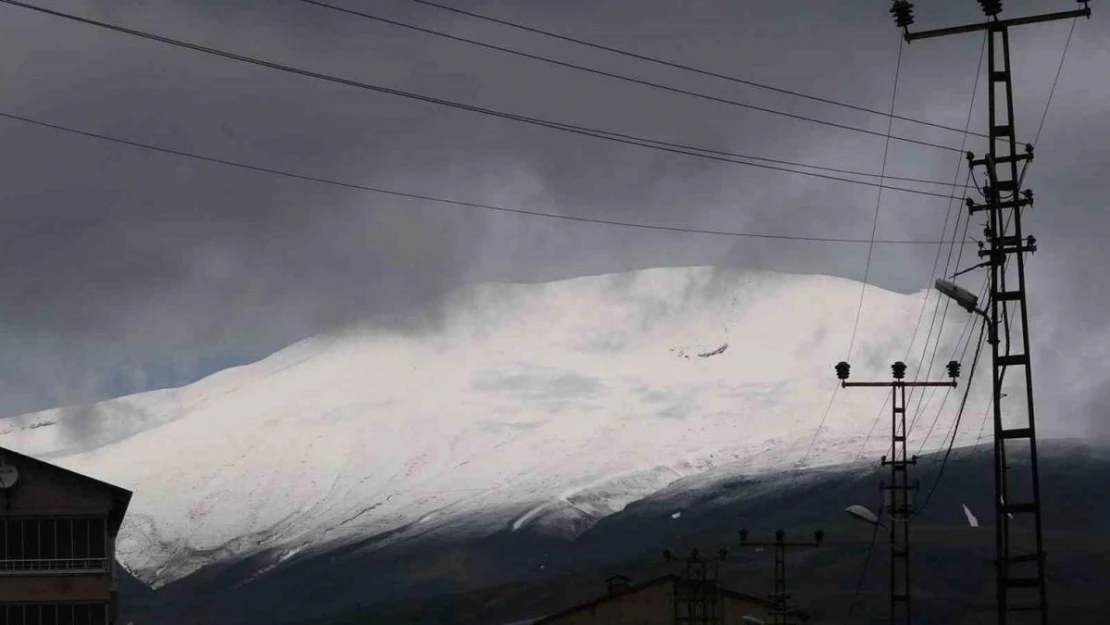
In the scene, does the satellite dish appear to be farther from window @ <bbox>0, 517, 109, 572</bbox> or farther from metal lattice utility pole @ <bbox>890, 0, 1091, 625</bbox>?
metal lattice utility pole @ <bbox>890, 0, 1091, 625</bbox>

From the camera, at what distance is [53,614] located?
69.2m

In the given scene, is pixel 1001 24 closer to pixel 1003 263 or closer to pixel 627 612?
pixel 1003 263

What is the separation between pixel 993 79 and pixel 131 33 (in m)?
27.7

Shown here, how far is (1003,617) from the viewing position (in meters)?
54.4

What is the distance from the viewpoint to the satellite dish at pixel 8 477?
232 feet

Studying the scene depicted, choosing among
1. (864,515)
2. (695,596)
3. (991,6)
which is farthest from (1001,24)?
(695,596)

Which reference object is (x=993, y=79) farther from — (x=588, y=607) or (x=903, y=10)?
(x=588, y=607)

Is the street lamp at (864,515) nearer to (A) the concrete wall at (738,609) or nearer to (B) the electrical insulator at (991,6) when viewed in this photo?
(B) the electrical insulator at (991,6)

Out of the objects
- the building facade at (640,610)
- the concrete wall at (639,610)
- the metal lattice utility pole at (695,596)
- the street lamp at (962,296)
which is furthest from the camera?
the concrete wall at (639,610)

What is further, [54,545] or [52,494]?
[52,494]

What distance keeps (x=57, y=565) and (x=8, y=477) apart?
3.73m

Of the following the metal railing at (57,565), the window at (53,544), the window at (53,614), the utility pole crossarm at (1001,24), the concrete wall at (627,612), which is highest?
the utility pole crossarm at (1001,24)

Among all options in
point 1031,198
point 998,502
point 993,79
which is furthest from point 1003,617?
point 993,79

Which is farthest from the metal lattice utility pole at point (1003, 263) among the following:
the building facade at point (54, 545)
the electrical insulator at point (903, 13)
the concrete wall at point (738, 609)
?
the concrete wall at point (738, 609)
